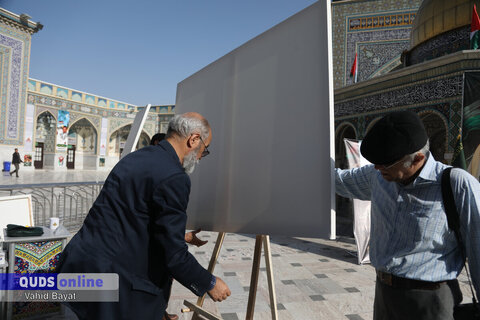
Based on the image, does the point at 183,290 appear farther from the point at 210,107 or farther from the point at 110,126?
the point at 110,126

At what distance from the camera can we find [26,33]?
13.7m

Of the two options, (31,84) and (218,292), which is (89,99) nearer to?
(31,84)

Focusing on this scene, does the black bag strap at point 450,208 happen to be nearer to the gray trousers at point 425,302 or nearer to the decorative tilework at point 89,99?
the gray trousers at point 425,302

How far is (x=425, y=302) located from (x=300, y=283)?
222cm

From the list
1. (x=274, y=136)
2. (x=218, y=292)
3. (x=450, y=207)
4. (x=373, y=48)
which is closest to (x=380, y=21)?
(x=373, y=48)

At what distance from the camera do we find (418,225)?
95cm

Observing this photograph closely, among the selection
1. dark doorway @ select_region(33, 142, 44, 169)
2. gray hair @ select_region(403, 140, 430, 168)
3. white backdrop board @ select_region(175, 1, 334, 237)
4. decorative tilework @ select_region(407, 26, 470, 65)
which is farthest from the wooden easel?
dark doorway @ select_region(33, 142, 44, 169)

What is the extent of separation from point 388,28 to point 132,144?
10312mm

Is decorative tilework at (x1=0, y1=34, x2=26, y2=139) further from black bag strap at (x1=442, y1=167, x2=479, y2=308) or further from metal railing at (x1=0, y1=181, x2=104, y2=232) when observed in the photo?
black bag strap at (x1=442, y1=167, x2=479, y2=308)

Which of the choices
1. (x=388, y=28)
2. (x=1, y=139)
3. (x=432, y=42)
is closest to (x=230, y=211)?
(x=432, y=42)

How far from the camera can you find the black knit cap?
2.98 ft

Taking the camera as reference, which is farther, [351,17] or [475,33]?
[351,17]

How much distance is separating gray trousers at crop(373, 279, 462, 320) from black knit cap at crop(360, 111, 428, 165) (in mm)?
419

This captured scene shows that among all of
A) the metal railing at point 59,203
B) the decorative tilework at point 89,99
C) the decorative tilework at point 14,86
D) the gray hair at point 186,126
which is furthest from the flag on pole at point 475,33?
the decorative tilework at point 89,99
